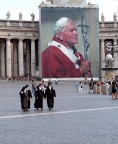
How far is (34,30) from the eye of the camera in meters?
106

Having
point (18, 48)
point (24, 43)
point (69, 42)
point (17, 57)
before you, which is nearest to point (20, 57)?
point (18, 48)

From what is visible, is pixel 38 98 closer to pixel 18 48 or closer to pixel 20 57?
pixel 20 57

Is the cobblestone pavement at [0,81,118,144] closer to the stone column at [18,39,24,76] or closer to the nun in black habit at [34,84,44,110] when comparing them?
the nun in black habit at [34,84,44,110]

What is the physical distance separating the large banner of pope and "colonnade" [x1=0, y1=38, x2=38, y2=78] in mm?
Answer: 5443

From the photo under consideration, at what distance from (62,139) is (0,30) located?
89.4m

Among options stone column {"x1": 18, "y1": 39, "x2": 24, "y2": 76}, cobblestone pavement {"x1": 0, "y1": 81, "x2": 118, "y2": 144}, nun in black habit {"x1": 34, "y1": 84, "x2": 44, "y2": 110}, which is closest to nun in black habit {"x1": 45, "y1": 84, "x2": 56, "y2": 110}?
nun in black habit {"x1": 34, "y1": 84, "x2": 44, "y2": 110}

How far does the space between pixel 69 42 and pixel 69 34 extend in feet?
4.90

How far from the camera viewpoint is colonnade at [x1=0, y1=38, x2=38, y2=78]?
105062 millimetres

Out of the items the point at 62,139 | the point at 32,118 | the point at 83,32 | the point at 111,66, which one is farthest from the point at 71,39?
the point at 62,139

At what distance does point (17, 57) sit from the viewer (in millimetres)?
109688

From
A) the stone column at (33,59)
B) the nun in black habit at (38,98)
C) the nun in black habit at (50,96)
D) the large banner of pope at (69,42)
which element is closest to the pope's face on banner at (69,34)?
the large banner of pope at (69,42)

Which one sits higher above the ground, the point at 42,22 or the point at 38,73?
the point at 42,22

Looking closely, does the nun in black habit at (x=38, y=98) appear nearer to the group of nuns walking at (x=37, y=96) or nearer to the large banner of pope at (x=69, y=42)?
the group of nuns walking at (x=37, y=96)

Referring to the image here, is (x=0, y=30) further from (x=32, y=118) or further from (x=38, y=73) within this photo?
(x=32, y=118)
